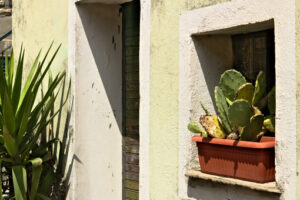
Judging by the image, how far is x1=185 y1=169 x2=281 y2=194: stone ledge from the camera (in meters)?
2.68

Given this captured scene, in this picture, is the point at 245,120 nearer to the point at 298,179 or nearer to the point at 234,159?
the point at 234,159

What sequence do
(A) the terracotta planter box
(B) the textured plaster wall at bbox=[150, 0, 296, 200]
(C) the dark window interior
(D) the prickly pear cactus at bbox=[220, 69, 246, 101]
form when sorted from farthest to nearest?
(B) the textured plaster wall at bbox=[150, 0, 296, 200], (C) the dark window interior, (D) the prickly pear cactus at bbox=[220, 69, 246, 101], (A) the terracotta planter box

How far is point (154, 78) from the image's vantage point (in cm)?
351

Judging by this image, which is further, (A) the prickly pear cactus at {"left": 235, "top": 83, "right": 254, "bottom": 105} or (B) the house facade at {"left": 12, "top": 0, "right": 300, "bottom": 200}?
(A) the prickly pear cactus at {"left": 235, "top": 83, "right": 254, "bottom": 105}

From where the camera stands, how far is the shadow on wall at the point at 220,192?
9.05 feet

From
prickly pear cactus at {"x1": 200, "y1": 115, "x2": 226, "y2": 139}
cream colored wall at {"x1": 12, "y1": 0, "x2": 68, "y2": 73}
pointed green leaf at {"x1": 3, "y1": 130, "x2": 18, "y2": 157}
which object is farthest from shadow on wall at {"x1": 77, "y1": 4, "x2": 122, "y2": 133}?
prickly pear cactus at {"x1": 200, "y1": 115, "x2": 226, "y2": 139}

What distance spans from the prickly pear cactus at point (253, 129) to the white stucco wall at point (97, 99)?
1.86m

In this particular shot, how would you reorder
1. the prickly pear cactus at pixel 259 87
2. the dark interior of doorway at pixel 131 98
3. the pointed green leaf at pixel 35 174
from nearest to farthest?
the prickly pear cactus at pixel 259 87, the pointed green leaf at pixel 35 174, the dark interior of doorway at pixel 131 98

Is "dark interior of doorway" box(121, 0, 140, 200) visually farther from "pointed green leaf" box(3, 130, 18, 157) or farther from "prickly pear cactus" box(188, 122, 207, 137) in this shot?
"prickly pear cactus" box(188, 122, 207, 137)

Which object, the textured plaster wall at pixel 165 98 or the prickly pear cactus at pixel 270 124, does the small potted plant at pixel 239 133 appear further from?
the textured plaster wall at pixel 165 98

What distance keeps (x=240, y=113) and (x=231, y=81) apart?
0.24 meters

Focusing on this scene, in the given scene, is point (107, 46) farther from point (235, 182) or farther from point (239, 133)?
point (235, 182)

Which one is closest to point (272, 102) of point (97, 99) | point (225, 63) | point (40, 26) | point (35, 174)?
point (225, 63)

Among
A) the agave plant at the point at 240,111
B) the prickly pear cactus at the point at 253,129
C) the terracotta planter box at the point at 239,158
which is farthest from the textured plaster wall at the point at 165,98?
the prickly pear cactus at the point at 253,129
